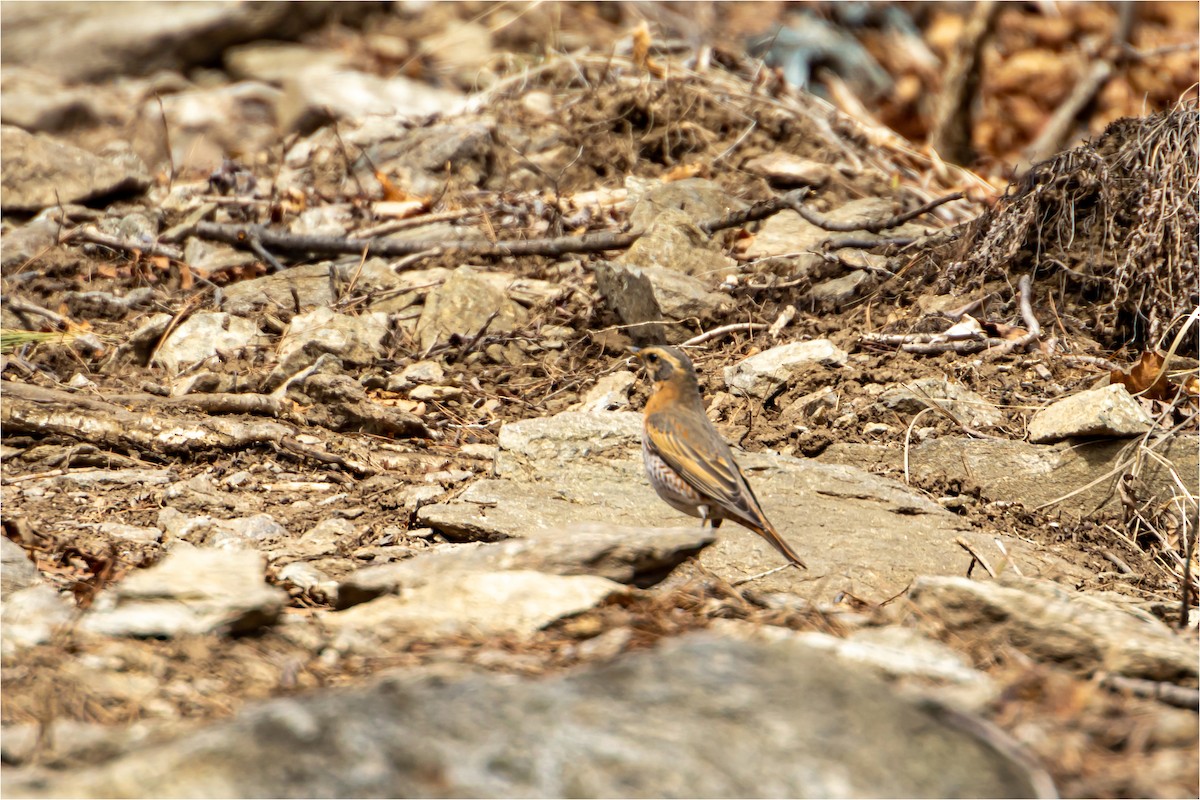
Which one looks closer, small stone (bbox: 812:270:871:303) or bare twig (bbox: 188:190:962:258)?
small stone (bbox: 812:270:871:303)

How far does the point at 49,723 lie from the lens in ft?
9.91

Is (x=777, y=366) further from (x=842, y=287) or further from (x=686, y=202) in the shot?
(x=686, y=202)

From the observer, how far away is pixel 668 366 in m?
6.30

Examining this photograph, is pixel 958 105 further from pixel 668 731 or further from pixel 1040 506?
pixel 668 731

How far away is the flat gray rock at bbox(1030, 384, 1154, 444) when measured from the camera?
6.33 metres

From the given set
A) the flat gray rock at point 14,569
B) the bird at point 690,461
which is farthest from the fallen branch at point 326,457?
the flat gray rock at point 14,569

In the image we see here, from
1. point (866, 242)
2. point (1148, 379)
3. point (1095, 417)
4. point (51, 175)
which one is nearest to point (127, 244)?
point (51, 175)

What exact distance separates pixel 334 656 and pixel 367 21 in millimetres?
13185

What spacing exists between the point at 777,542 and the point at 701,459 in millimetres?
502

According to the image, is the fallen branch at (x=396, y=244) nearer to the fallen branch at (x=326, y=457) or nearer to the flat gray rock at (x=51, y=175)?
the flat gray rock at (x=51, y=175)

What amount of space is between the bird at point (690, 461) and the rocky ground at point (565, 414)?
23cm

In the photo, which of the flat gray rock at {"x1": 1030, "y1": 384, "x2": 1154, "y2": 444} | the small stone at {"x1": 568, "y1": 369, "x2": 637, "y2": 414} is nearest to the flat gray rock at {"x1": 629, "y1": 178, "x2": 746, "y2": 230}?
the small stone at {"x1": 568, "y1": 369, "x2": 637, "y2": 414}

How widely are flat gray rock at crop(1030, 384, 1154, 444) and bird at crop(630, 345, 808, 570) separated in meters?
1.79

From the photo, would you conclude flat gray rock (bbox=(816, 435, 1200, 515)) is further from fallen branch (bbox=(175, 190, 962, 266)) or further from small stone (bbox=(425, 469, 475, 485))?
fallen branch (bbox=(175, 190, 962, 266))
